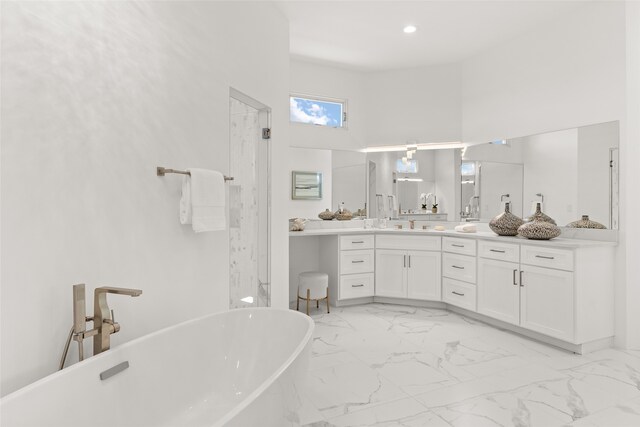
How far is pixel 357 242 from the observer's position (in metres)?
4.55

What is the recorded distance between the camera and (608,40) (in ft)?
10.9

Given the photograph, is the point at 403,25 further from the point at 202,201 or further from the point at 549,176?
the point at 202,201

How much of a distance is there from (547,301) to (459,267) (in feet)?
3.29

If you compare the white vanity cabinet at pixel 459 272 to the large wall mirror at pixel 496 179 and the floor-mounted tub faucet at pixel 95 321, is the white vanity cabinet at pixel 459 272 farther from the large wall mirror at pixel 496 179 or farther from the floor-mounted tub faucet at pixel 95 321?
the floor-mounted tub faucet at pixel 95 321

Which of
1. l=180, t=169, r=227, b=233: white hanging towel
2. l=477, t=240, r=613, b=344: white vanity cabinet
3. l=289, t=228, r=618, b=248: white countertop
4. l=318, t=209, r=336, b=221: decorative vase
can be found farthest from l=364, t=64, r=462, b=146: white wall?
l=180, t=169, r=227, b=233: white hanging towel

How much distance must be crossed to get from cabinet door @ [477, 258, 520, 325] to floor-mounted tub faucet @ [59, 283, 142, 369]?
3168 millimetres

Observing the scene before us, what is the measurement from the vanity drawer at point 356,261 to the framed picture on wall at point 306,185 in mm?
764

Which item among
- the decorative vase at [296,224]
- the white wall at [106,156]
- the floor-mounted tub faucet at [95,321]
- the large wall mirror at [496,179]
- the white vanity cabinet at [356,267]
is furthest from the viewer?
the white vanity cabinet at [356,267]

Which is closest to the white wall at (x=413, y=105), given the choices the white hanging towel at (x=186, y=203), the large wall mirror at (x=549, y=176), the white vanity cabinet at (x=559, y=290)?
the large wall mirror at (x=549, y=176)

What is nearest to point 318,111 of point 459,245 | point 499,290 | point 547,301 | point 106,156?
point 459,245

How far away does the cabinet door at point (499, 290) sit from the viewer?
3525mm

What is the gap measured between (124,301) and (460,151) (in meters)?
4.10

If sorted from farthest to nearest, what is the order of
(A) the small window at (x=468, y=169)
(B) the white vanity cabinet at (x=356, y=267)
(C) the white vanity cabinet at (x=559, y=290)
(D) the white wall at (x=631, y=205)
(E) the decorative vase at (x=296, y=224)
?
(A) the small window at (x=468, y=169) < (B) the white vanity cabinet at (x=356, y=267) < (E) the decorative vase at (x=296, y=224) < (D) the white wall at (x=631, y=205) < (C) the white vanity cabinet at (x=559, y=290)

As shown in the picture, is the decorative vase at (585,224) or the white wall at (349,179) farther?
the white wall at (349,179)
